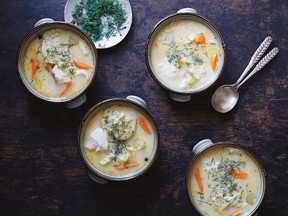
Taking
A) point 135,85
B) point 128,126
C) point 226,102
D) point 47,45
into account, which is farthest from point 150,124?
point 47,45

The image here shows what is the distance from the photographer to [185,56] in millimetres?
3553

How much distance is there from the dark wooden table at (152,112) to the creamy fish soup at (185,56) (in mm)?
184

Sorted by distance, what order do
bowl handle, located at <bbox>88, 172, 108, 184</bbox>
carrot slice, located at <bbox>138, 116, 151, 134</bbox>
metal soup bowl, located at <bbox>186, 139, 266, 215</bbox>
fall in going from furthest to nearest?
bowl handle, located at <bbox>88, 172, 108, 184</bbox>, carrot slice, located at <bbox>138, 116, 151, 134</bbox>, metal soup bowl, located at <bbox>186, 139, 266, 215</bbox>

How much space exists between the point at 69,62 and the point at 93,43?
0.21m

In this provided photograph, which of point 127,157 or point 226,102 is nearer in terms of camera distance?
point 127,157

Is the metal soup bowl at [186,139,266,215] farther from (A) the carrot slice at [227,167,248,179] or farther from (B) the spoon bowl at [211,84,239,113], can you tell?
(B) the spoon bowl at [211,84,239,113]

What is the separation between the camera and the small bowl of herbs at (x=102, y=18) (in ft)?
12.1

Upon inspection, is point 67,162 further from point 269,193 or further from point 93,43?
point 269,193

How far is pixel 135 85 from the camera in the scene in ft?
12.2

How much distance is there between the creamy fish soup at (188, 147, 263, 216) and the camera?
345 centimetres

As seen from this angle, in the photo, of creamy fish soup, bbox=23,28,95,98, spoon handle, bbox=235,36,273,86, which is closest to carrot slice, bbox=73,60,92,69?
creamy fish soup, bbox=23,28,95,98

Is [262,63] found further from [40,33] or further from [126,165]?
[40,33]

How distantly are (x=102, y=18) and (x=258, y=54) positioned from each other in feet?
3.79

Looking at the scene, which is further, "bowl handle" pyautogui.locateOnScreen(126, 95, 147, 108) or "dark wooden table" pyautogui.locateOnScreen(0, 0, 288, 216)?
"dark wooden table" pyautogui.locateOnScreen(0, 0, 288, 216)
